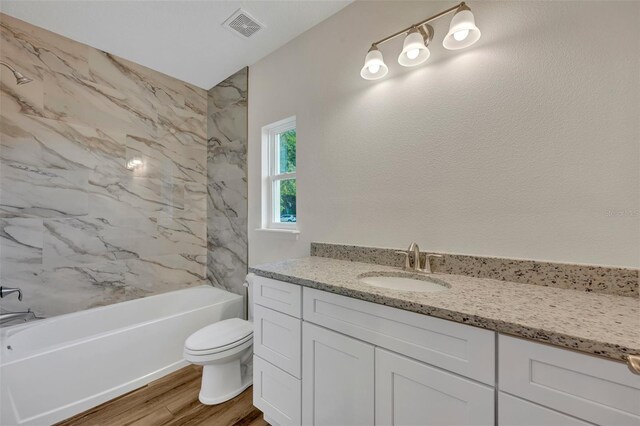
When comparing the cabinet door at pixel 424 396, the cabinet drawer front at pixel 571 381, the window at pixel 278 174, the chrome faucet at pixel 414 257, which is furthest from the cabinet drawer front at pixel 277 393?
the window at pixel 278 174

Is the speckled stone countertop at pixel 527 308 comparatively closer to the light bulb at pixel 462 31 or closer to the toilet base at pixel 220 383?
the toilet base at pixel 220 383

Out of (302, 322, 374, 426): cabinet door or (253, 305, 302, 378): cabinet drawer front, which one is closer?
(302, 322, 374, 426): cabinet door

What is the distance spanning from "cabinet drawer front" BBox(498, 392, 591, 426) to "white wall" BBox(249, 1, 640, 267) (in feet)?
2.04

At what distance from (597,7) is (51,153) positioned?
3297mm

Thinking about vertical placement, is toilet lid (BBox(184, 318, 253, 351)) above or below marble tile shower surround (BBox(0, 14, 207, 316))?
below

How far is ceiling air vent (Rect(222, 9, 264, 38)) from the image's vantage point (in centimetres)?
174

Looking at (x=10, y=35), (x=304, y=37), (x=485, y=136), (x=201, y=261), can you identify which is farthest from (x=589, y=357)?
(x=10, y=35)

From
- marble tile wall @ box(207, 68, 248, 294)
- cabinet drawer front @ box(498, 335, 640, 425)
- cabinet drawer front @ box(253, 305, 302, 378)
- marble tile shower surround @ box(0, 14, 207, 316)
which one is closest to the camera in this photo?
cabinet drawer front @ box(498, 335, 640, 425)

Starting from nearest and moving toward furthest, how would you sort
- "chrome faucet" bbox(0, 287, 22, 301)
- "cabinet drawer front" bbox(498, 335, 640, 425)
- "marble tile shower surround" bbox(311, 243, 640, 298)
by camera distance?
"cabinet drawer front" bbox(498, 335, 640, 425) → "marble tile shower surround" bbox(311, 243, 640, 298) → "chrome faucet" bbox(0, 287, 22, 301)

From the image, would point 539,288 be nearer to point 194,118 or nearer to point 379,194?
point 379,194

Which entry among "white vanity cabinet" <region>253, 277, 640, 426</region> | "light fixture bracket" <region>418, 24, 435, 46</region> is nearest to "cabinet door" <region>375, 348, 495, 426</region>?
"white vanity cabinet" <region>253, 277, 640, 426</region>

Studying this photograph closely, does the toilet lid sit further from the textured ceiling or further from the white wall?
the textured ceiling

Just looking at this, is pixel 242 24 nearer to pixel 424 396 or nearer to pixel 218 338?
pixel 218 338

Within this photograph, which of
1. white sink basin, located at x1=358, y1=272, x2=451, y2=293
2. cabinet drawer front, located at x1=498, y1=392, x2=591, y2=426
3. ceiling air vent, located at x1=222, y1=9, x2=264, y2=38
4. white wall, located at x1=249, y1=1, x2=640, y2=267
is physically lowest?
cabinet drawer front, located at x1=498, y1=392, x2=591, y2=426
